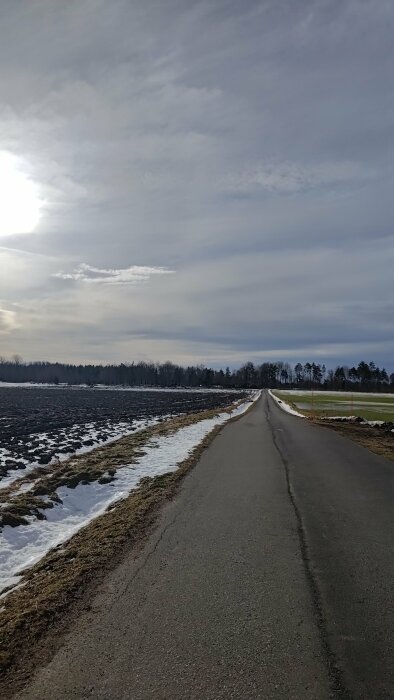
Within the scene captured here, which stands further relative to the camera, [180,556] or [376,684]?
[180,556]

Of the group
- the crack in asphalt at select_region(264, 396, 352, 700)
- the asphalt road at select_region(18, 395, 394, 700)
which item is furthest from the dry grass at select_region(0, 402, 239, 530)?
the crack in asphalt at select_region(264, 396, 352, 700)

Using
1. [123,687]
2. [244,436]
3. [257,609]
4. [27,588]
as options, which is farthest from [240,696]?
[244,436]

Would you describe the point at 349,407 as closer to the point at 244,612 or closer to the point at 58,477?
the point at 58,477

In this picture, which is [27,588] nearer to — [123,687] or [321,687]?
[123,687]

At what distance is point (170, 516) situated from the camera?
823 cm

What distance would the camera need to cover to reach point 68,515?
907 cm

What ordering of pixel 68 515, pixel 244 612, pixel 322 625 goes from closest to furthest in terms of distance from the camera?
pixel 322 625
pixel 244 612
pixel 68 515

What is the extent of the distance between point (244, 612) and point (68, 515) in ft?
18.1

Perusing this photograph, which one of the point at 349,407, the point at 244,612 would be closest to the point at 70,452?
the point at 244,612

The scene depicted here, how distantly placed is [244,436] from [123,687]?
19.1 m

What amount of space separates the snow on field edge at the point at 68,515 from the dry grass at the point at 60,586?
0.29 metres

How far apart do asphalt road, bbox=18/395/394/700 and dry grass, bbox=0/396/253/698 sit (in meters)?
0.20

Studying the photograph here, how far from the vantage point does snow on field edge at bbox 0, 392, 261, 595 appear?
6656 mm

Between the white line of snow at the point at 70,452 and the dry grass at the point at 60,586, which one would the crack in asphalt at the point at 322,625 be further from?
the white line of snow at the point at 70,452
